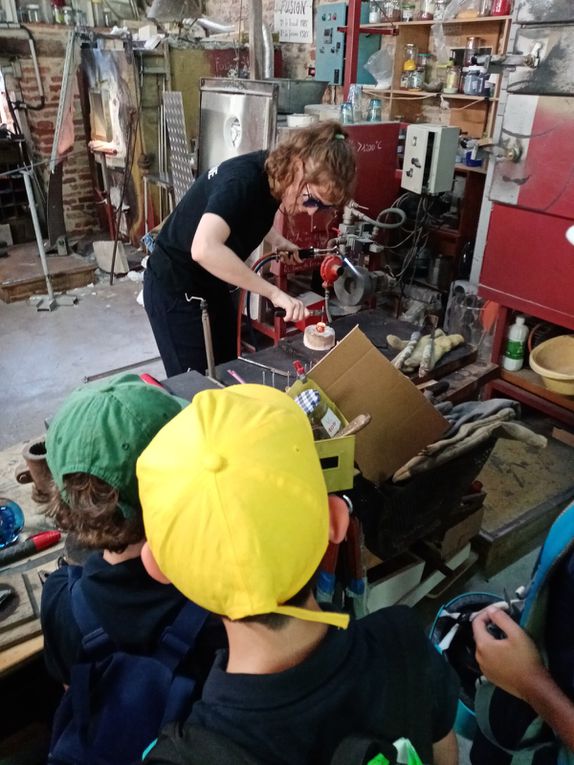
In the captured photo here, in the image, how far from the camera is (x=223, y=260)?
188 cm

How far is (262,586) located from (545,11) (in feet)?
8.02

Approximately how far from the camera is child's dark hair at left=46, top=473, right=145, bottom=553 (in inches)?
37.1

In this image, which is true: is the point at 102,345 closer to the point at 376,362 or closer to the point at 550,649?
the point at 376,362

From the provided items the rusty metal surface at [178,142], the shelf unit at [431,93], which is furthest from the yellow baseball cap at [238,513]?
the rusty metal surface at [178,142]

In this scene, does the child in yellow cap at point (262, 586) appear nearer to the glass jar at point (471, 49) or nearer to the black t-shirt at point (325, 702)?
the black t-shirt at point (325, 702)

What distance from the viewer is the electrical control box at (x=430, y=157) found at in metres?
3.09

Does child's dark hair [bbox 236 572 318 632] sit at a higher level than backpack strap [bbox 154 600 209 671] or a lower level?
higher

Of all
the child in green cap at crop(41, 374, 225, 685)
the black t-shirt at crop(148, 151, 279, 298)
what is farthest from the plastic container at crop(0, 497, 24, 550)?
the black t-shirt at crop(148, 151, 279, 298)

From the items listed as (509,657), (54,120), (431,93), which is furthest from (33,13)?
(509,657)

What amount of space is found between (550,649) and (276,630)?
2.08 ft

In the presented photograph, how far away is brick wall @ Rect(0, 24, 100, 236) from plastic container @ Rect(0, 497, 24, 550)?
5.26 metres

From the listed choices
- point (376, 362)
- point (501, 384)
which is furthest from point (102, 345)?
point (376, 362)

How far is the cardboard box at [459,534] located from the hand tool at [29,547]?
1.24 metres

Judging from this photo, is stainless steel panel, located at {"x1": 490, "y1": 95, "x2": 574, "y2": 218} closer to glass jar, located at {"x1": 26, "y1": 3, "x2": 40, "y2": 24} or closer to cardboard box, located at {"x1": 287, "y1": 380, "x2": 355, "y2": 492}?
cardboard box, located at {"x1": 287, "y1": 380, "x2": 355, "y2": 492}
